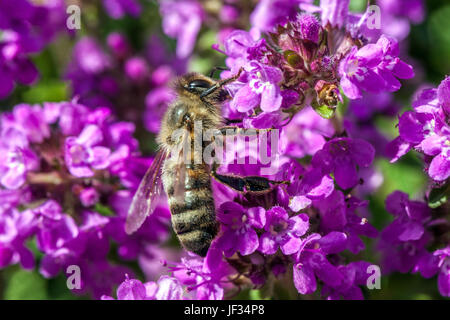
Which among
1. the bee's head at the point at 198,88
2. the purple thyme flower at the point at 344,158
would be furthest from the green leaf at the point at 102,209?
the purple thyme flower at the point at 344,158

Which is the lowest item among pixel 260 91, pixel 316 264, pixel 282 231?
pixel 316 264

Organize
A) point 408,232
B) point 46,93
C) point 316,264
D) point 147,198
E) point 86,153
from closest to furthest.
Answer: point 316,264, point 408,232, point 147,198, point 86,153, point 46,93

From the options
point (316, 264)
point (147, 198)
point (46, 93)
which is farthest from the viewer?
point (46, 93)

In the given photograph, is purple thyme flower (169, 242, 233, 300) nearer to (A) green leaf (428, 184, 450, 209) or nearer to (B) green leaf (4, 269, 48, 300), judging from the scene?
(A) green leaf (428, 184, 450, 209)

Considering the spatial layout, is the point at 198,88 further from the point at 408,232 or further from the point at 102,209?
the point at 408,232

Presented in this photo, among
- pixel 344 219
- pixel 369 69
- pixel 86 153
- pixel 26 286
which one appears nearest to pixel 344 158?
pixel 344 219

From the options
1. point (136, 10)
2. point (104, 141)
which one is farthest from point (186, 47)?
point (104, 141)

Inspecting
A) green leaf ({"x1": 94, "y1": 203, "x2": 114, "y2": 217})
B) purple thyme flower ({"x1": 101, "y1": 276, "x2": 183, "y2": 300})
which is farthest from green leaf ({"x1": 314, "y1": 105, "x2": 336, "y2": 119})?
green leaf ({"x1": 94, "y1": 203, "x2": 114, "y2": 217})
